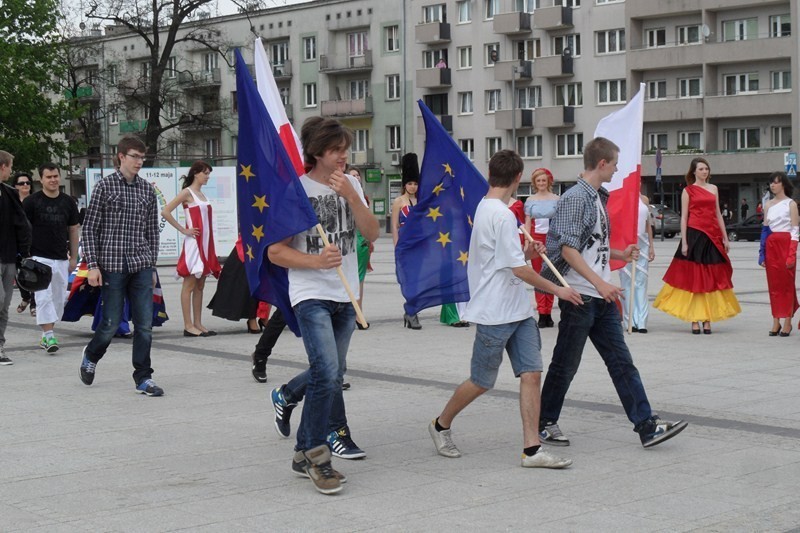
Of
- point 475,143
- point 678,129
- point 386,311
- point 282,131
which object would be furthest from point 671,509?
point 475,143

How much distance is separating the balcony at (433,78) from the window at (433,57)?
114cm

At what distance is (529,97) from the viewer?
74.2 m

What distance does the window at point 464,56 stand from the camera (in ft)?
251

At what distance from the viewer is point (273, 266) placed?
22.8ft

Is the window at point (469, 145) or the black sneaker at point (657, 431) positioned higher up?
the window at point (469, 145)

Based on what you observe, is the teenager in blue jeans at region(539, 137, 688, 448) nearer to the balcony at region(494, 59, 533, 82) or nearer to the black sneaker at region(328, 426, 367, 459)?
the black sneaker at region(328, 426, 367, 459)

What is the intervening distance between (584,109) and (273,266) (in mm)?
66735

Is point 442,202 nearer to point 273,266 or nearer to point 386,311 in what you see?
point 273,266

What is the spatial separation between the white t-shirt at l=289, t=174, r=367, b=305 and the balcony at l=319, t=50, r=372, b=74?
237 feet

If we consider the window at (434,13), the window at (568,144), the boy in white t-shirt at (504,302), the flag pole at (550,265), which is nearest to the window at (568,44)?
the window at (568,144)

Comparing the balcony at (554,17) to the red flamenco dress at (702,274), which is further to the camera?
the balcony at (554,17)

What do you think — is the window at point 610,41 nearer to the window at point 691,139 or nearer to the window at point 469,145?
the window at point 691,139

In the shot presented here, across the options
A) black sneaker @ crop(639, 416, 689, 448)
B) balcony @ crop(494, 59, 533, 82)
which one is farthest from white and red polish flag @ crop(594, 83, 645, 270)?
balcony @ crop(494, 59, 533, 82)

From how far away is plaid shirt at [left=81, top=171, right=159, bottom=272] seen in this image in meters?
9.74
